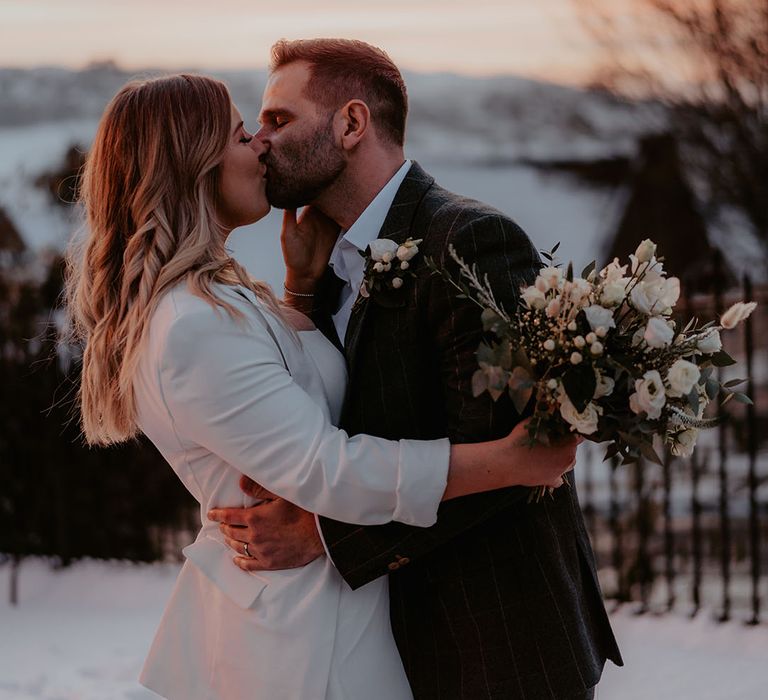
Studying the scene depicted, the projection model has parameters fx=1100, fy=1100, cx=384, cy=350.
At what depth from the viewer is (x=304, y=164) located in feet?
9.67

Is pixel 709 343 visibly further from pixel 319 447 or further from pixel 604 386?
Answer: pixel 319 447

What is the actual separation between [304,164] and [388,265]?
1.76ft

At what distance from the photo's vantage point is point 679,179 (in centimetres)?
1708

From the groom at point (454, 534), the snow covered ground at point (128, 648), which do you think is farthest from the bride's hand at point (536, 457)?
the snow covered ground at point (128, 648)

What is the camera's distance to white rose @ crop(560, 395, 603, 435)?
2.19 m

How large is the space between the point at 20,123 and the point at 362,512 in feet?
35.2

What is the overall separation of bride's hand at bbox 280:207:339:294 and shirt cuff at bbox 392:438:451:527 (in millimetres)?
871

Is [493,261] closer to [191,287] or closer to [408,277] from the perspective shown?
[408,277]

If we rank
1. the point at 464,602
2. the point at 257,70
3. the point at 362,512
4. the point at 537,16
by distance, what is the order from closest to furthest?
the point at 362,512 < the point at 464,602 < the point at 257,70 < the point at 537,16

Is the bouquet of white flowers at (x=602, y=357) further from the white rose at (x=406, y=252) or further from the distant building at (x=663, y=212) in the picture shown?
the distant building at (x=663, y=212)

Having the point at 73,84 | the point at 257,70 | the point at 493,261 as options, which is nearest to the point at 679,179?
the point at 257,70

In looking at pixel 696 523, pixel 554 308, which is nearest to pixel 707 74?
pixel 696 523

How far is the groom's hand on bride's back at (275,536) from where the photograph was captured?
2.48 m

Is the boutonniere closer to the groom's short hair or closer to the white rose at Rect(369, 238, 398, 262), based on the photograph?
the white rose at Rect(369, 238, 398, 262)
